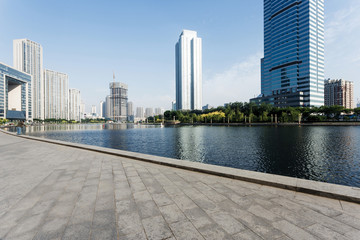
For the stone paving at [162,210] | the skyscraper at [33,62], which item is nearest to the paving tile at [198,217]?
the stone paving at [162,210]

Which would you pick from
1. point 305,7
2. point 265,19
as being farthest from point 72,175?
point 265,19

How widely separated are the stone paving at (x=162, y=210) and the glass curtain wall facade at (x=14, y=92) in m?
171

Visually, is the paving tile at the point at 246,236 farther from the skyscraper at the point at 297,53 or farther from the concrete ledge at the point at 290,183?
the skyscraper at the point at 297,53

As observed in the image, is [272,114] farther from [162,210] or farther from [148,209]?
[148,209]

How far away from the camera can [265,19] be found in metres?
165

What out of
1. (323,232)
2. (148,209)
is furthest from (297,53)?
(148,209)

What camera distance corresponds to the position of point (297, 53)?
13312 cm

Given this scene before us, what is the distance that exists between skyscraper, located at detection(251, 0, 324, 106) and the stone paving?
153614mm

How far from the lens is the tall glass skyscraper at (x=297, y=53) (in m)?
129

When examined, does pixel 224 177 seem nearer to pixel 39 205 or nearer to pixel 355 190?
pixel 355 190

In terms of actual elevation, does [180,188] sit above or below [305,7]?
below

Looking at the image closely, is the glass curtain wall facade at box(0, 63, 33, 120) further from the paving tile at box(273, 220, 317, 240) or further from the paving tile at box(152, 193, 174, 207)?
the paving tile at box(273, 220, 317, 240)

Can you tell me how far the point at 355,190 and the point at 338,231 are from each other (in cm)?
283

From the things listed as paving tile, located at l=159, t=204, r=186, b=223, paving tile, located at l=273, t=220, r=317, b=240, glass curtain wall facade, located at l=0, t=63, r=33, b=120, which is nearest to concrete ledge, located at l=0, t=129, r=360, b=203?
paving tile, located at l=273, t=220, r=317, b=240
